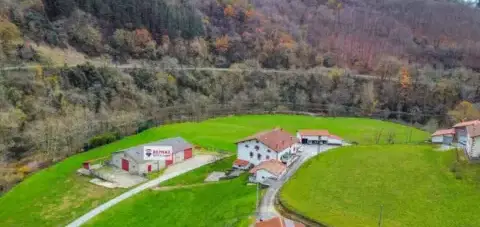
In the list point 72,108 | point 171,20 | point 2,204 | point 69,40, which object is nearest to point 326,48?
point 171,20

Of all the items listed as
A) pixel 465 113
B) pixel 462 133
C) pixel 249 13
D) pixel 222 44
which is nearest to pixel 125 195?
pixel 462 133

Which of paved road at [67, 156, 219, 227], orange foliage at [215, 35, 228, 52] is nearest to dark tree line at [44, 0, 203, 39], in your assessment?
orange foliage at [215, 35, 228, 52]

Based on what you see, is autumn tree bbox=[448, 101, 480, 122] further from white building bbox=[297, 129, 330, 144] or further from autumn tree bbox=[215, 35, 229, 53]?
autumn tree bbox=[215, 35, 229, 53]

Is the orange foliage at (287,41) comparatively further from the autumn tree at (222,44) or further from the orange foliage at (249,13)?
the autumn tree at (222,44)

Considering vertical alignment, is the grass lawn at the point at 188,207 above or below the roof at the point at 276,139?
below

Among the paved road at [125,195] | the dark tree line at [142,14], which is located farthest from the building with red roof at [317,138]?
the dark tree line at [142,14]

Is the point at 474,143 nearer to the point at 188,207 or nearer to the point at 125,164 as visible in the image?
the point at 188,207
